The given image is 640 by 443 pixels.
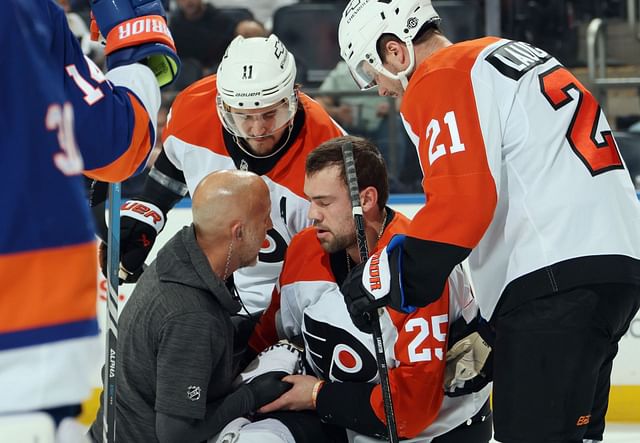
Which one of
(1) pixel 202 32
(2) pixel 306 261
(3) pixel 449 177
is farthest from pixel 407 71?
(1) pixel 202 32

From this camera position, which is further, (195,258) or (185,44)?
(185,44)

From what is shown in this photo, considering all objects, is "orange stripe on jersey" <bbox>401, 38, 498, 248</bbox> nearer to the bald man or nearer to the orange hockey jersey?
the bald man

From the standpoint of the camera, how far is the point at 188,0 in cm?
512

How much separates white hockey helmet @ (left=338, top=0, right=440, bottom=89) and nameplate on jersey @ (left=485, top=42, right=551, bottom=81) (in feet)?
0.63

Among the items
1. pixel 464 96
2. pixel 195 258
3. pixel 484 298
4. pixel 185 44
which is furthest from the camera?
pixel 185 44

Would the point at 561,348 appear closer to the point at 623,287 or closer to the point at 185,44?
the point at 623,287

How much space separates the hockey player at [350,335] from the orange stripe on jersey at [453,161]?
52 cm

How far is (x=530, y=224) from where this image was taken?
1.96 metres

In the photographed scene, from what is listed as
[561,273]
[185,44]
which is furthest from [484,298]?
[185,44]

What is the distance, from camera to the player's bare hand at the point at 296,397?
2420mm

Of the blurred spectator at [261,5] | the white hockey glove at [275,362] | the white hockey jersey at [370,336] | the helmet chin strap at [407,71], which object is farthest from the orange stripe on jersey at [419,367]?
the blurred spectator at [261,5]

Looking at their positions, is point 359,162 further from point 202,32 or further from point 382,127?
point 202,32

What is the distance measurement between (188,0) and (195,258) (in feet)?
9.84

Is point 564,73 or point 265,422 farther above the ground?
point 564,73
